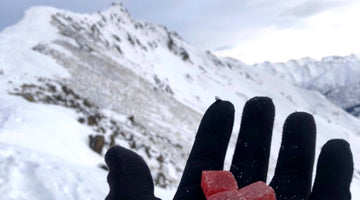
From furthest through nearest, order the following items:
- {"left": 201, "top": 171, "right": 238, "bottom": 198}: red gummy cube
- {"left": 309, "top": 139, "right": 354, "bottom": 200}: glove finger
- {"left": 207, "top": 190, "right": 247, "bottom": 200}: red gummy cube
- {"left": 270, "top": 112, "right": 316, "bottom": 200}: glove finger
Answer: {"left": 270, "top": 112, "right": 316, "bottom": 200}: glove finger
{"left": 309, "top": 139, "right": 354, "bottom": 200}: glove finger
{"left": 201, "top": 171, "right": 238, "bottom": 198}: red gummy cube
{"left": 207, "top": 190, "right": 247, "bottom": 200}: red gummy cube

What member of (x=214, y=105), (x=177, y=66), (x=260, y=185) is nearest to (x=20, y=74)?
(x=214, y=105)

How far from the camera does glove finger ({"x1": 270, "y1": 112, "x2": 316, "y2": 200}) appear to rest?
3189 millimetres

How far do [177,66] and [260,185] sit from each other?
52843mm

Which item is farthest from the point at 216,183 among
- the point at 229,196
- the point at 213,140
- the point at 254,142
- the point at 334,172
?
the point at 334,172

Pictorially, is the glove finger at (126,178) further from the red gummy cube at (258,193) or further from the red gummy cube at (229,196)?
the red gummy cube at (258,193)

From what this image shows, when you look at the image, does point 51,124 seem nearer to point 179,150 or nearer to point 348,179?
point 179,150

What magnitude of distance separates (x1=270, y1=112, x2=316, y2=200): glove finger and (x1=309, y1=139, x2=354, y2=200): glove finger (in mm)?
157

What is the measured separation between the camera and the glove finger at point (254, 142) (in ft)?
11.2

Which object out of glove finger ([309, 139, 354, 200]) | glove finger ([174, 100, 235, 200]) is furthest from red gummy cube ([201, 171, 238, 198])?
glove finger ([309, 139, 354, 200])

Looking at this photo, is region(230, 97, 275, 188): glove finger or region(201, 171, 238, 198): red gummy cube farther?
region(230, 97, 275, 188): glove finger

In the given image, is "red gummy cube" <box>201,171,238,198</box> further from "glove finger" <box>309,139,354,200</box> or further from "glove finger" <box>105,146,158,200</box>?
"glove finger" <box>309,139,354,200</box>

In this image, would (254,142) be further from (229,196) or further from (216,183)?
(229,196)

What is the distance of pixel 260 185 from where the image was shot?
2.74m

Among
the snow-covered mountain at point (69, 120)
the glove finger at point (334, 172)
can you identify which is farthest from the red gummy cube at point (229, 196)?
→ the snow-covered mountain at point (69, 120)
